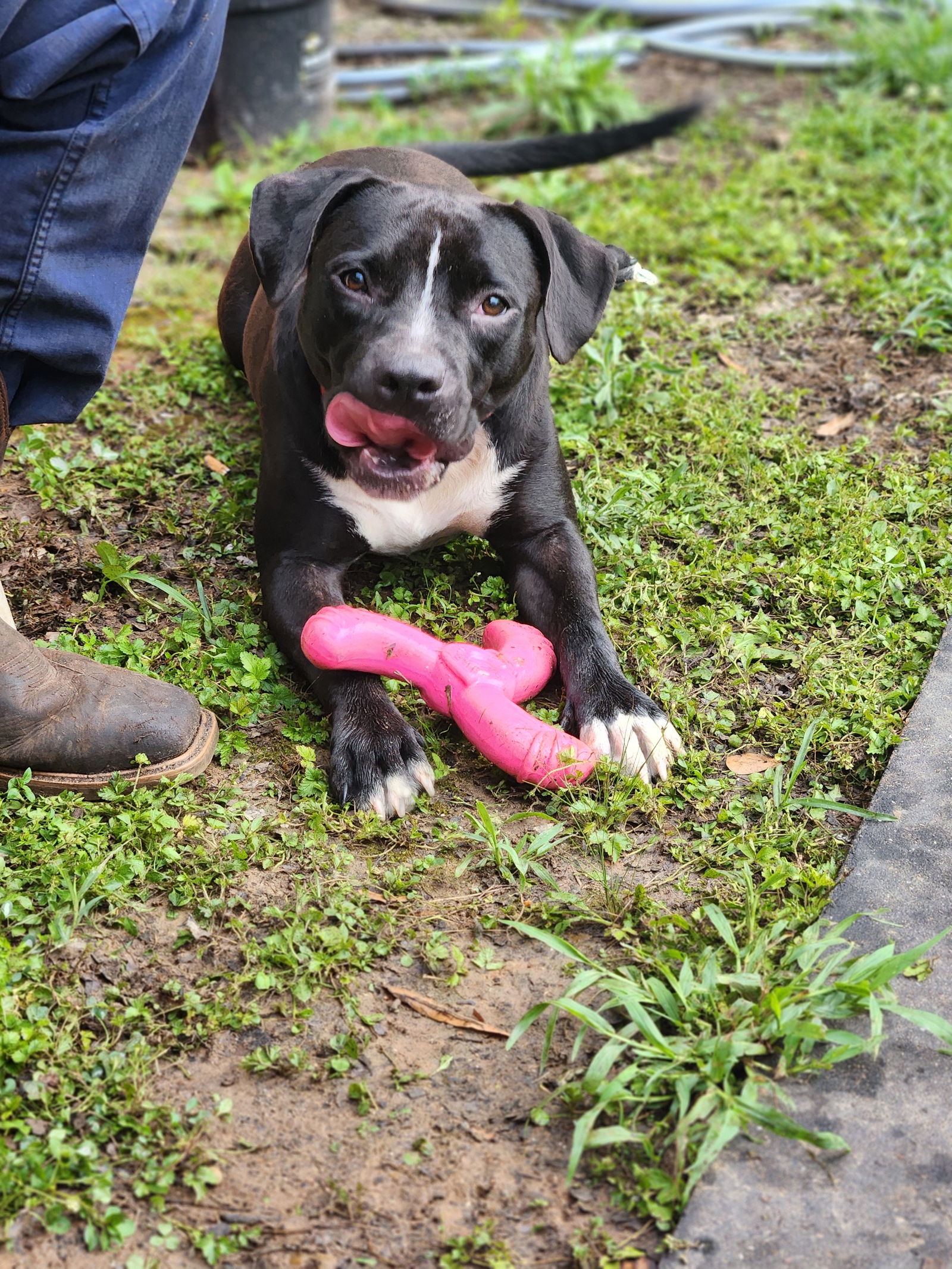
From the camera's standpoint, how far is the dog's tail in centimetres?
490

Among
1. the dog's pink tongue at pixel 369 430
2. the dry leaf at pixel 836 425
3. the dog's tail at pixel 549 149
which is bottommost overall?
the dry leaf at pixel 836 425

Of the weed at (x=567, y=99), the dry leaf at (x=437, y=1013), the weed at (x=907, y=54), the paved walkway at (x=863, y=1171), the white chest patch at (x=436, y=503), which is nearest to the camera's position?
the paved walkway at (x=863, y=1171)

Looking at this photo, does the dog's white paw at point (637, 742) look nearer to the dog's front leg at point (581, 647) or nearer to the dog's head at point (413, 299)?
the dog's front leg at point (581, 647)

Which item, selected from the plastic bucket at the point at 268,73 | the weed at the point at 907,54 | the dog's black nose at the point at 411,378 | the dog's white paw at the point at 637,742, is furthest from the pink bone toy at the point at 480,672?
the weed at the point at 907,54

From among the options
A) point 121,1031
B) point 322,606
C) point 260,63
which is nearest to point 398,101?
point 260,63

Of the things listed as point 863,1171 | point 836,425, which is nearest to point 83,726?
point 863,1171

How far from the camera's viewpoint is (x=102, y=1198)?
201cm

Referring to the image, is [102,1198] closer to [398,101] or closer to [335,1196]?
[335,1196]

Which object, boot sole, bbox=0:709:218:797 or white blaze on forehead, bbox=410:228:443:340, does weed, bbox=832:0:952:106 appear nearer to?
white blaze on forehead, bbox=410:228:443:340

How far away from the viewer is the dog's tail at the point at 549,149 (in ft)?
16.1

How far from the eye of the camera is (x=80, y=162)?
2.88 m

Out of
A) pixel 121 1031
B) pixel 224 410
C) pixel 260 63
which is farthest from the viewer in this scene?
pixel 260 63

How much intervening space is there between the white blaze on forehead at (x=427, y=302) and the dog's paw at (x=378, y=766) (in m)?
0.91

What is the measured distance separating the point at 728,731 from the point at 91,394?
1.79 m
